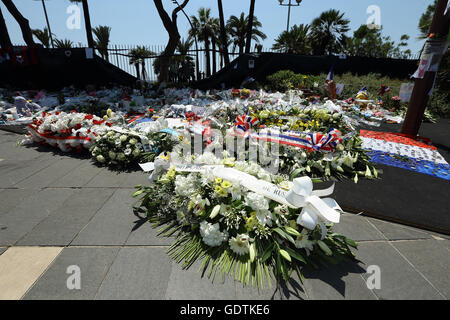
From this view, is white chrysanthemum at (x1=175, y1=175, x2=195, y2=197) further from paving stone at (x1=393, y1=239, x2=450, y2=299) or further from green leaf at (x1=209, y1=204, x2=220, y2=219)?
paving stone at (x1=393, y1=239, x2=450, y2=299)

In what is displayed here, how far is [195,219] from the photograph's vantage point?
7.08 feet

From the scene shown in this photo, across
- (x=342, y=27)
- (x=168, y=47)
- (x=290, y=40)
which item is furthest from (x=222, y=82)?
(x=342, y=27)

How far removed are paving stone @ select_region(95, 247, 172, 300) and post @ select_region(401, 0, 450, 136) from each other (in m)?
6.05

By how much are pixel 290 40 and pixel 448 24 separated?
29.3 metres

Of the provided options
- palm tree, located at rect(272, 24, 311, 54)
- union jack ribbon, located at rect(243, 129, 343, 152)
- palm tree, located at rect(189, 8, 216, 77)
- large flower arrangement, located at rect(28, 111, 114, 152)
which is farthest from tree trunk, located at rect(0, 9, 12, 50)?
palm tree, located at rect(272, 24, 311, 54)

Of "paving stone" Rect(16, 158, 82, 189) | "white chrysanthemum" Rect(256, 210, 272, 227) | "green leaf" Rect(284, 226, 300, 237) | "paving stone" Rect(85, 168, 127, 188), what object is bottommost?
"paving stone" Rect(16, 158, 82, 189)

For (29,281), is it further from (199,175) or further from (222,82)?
(222,82)

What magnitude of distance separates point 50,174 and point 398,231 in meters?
4.56

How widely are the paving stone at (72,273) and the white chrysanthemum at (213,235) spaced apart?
777 millimetres

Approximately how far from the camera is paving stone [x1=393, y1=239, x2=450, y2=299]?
1.75 m

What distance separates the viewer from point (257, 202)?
1918 mm

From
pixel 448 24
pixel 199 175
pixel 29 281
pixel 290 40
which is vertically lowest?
pixel 29 281

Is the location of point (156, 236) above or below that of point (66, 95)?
below

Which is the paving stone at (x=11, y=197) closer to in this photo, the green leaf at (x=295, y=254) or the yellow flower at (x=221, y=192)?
the yellow flower at (x=221, y=192)
